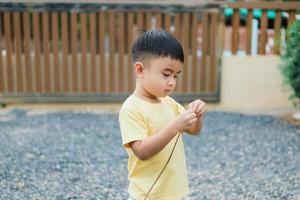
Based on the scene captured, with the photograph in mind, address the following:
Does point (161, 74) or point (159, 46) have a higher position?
point (159, 46)

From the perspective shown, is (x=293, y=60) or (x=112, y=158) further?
(x=293, y=60)

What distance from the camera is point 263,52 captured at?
24.1 feet

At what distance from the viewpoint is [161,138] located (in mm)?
1910

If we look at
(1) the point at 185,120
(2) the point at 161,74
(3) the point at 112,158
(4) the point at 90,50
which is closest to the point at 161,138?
(1) the point at 185,120

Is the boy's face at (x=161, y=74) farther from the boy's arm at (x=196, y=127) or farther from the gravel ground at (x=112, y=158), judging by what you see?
the gravel ground at (x=112, y=158)

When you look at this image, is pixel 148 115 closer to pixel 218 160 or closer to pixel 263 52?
pixel 218 160

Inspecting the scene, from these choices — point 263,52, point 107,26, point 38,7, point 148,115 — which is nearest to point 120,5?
point 107,26

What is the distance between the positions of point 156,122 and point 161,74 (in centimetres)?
19

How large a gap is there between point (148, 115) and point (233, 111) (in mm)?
5397

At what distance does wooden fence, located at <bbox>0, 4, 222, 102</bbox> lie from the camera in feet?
23.6

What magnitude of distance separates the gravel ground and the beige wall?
0.66m

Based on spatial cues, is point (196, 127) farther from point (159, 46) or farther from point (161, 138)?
point (159, 46)

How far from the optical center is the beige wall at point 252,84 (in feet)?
24.0

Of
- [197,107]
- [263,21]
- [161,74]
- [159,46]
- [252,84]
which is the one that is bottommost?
[252,84]
